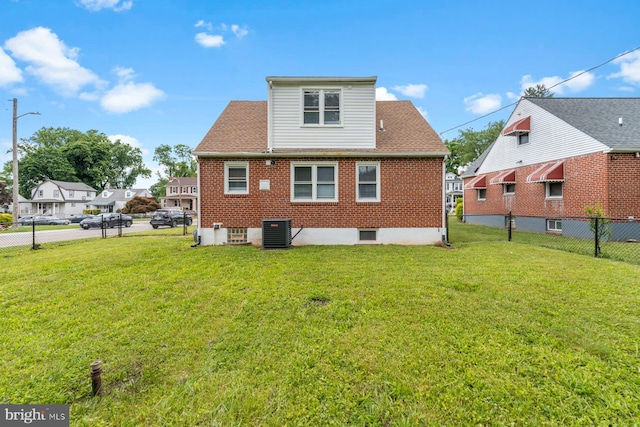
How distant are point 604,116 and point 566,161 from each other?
2774 mm

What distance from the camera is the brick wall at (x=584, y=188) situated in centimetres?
964

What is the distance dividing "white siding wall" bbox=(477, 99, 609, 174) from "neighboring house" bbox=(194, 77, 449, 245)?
6.73 meters

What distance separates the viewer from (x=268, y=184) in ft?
28.3

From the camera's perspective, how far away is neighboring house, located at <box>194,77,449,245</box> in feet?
28.1

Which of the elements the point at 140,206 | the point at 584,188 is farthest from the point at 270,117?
the point at 140,206

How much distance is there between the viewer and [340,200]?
28.3 feet

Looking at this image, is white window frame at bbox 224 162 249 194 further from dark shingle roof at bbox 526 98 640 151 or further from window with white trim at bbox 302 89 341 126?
dark shingle roof at bbox 526 98 640 151

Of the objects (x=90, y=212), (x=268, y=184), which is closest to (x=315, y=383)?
(x=268, y=184)

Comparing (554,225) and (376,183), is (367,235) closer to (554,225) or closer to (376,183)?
(376,183)

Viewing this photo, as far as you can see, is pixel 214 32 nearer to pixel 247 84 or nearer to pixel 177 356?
pixel 247 84

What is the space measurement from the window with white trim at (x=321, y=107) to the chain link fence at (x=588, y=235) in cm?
727

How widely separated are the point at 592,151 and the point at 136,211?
156ft

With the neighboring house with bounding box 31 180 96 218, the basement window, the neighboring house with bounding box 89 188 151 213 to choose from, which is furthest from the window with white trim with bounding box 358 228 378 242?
the neighboring house with bounding box 31 180 96 218

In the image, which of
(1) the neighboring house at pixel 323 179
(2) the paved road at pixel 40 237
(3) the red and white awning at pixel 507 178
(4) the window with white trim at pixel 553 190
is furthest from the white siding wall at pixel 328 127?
(2) the paved road at pixel 40 237
